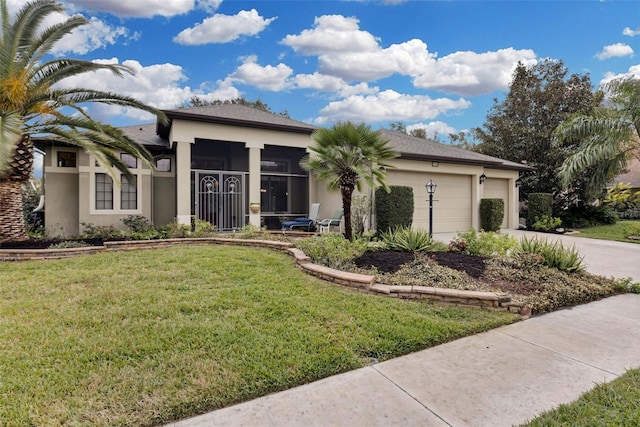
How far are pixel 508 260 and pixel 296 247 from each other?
14.8ft

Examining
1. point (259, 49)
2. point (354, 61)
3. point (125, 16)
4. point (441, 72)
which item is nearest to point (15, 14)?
point (125, 16)

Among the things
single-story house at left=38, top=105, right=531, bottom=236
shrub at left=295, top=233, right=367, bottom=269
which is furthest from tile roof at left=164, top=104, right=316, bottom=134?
shrub at left=295, top=233, right=367, bottom=269

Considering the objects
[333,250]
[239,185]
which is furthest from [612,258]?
[239,185]

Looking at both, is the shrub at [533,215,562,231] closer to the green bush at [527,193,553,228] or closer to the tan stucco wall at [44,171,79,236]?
the green bush at [527,193,553,228]

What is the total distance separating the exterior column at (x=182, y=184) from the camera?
35.6ft

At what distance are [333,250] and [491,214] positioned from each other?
11.0 metres

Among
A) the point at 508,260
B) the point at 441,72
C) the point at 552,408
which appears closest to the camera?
the point at 552,408

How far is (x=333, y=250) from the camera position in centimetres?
691

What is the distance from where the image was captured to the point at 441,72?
80.4 ft

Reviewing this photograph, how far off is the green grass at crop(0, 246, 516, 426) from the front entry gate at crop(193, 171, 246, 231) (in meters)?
6.58

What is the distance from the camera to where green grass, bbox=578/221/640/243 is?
13.3 meters

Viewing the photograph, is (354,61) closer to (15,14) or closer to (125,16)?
(125,16)

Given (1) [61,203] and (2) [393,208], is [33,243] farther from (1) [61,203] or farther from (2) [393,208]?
(2) [393,208]

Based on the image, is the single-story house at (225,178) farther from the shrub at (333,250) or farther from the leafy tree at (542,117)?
the shrub at (333,250)
